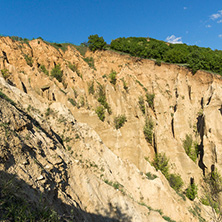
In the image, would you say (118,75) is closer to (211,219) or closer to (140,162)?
(140,162)

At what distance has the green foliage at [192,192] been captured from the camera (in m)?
17.3

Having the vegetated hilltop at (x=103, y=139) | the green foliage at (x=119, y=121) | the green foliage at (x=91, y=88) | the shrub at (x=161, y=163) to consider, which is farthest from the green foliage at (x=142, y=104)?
the green foliage at (x=91, y=88)

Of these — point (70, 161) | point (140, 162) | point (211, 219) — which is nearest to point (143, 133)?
point (140, 162)

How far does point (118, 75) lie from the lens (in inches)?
1110

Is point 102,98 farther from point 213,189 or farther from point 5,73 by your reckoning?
point 213,189

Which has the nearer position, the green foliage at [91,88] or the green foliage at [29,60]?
the green foliage at [29,60]

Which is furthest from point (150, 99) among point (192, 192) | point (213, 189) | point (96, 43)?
point (96, 43)

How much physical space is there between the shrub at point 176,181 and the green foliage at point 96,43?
80.1 ft

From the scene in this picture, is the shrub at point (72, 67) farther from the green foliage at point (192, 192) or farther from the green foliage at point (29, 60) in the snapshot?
the green foliage at point (192, 192)

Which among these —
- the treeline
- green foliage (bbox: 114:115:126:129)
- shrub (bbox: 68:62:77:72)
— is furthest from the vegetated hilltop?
the treeline

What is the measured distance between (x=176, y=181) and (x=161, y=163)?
7.47 ft

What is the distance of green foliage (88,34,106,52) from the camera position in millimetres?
31583

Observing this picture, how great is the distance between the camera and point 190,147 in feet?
75.4

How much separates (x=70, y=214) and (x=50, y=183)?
134cm
